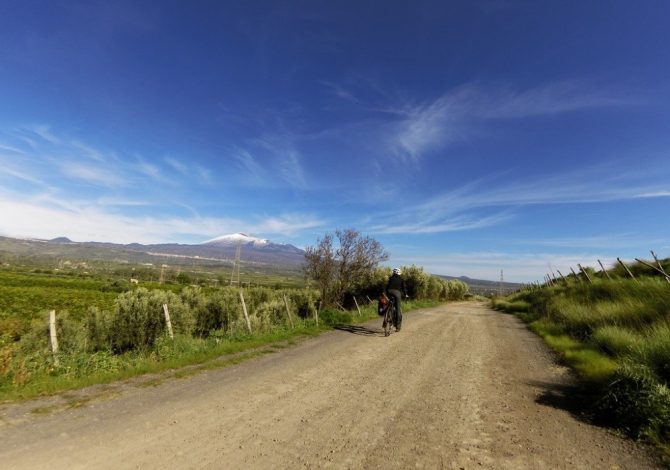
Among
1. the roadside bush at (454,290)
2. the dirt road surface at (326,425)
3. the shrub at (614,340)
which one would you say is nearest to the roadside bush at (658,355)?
the shrub at (614,340)

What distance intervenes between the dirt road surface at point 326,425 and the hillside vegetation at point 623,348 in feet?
1.73

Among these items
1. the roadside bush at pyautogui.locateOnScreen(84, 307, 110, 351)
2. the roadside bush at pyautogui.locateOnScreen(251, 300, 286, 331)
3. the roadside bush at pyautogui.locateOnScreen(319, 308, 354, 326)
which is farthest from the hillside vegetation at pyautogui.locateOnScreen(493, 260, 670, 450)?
the roadside bush at pyautogui.locateOnScreen(84, 307, 110, 351)

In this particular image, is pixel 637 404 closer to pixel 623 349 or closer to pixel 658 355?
pixel 658 355

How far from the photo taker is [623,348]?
8633 millimetres

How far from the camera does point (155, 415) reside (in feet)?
17.4

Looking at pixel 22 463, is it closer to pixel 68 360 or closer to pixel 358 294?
pixel 68 360

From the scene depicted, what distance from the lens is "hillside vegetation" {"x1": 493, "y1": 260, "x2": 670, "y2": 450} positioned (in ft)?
16.5

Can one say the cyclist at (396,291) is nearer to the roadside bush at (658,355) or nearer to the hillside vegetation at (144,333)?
the hillside vegetation at (144,333)

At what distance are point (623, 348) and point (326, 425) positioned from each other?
8017mm

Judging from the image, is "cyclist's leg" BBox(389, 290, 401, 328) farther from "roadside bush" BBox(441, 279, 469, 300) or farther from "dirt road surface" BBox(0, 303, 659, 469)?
"roadside bush" BBox(441, 279, 469, 300)

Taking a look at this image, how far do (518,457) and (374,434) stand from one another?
173 centimetres

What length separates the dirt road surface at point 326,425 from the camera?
4.04m

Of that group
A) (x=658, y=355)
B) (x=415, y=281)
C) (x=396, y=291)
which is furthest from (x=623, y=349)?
(x=415, y=281)

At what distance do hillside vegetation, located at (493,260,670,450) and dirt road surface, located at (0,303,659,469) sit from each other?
527 mm
